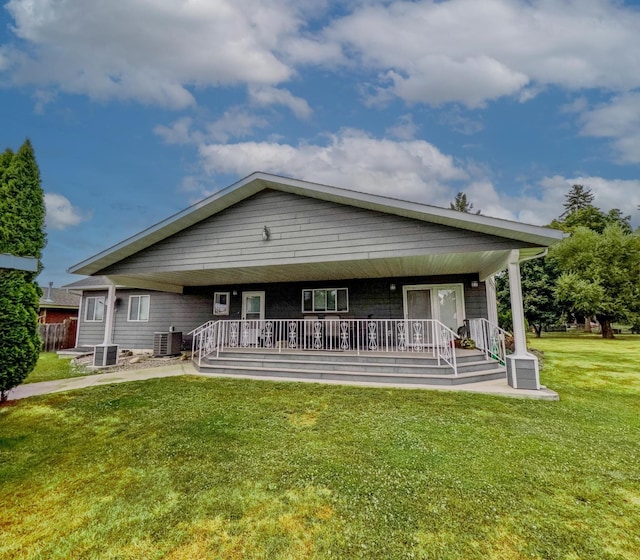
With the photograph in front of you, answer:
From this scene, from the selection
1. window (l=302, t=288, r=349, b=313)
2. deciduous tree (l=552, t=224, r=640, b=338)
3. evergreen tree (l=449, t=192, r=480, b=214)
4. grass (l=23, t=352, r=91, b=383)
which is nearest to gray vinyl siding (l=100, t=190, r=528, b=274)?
grass (l=23, t=352, r=91, b=383)

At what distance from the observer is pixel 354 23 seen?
1075cm

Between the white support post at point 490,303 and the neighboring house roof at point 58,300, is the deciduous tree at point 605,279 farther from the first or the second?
the neighboring house roof at point 58,300

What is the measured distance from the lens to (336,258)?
7430 mm

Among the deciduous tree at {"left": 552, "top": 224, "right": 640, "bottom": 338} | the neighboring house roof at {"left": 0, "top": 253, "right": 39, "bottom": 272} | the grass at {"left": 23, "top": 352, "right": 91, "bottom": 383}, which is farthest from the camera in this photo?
the deciduous tree at {"left": 552, "top": 224, "right": 640, "bottom": 338}

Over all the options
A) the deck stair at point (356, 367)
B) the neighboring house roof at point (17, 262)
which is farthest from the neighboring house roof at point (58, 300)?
the neighboring house roof at point (17, 262)

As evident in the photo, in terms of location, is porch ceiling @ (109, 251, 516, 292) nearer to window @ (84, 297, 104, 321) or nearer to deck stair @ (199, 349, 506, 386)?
deck stair @ (199, 349, 506, 386)

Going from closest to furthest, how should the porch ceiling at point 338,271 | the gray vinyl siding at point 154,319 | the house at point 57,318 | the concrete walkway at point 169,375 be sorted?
the concrete walkway at point 169,375 < the porch ceiling at point 338,271 < the gray vinyl siding at point 154,319 < the house at point 57,318

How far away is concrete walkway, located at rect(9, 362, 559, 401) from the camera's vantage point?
5868mm

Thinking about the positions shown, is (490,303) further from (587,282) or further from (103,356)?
(587,282)

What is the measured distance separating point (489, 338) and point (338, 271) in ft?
14.1

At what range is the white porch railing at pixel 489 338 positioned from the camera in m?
7.77

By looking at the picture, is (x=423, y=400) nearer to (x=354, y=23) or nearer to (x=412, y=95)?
(x=354, y=23)

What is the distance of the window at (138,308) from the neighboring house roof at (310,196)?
4.09 meters

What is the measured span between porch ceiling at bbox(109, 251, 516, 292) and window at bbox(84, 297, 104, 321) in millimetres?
4643
